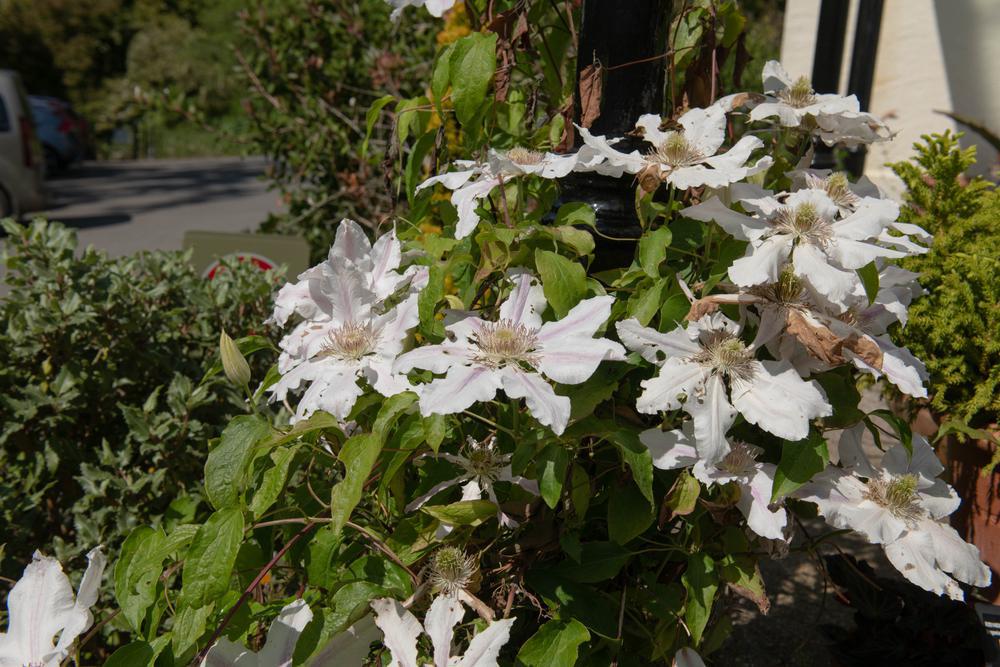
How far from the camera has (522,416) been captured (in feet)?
4.03

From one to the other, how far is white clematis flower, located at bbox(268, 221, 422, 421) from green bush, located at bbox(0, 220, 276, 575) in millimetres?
745

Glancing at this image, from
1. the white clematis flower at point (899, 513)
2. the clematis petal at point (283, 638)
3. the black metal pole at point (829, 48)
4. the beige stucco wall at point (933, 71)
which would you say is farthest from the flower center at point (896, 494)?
the beige stucco wall at point (933, 71)

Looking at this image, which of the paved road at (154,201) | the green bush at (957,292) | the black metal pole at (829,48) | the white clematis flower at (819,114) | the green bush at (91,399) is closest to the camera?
the white clematis flower at (819,114)

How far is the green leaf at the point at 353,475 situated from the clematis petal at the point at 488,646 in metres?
0.22

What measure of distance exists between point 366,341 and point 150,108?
11.1 feet

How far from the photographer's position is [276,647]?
1053 millimetres

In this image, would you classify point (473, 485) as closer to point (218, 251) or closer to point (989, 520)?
point (989, 520)

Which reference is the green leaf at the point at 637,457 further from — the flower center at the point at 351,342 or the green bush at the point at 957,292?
the green bush at the point at 957,292

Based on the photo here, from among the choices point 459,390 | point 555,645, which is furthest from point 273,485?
point 555,645

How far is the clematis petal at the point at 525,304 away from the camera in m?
1.11

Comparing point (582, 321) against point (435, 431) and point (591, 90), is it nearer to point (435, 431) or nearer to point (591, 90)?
point (435, 431)

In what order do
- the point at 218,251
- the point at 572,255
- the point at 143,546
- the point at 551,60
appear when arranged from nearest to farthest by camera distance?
the point at 143,546, the point at 572,255, the point at 551,60, the point at 218,251

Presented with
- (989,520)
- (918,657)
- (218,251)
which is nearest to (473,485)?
(918,657)

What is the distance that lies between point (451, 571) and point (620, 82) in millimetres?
818
